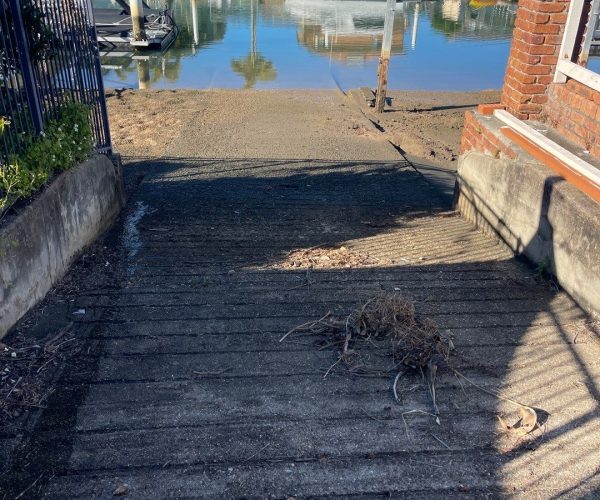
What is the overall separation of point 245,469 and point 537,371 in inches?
81.4

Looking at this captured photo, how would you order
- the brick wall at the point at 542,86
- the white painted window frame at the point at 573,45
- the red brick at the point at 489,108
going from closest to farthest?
1. the brick wall at the point at 542,86
2. the white painted window frame at the point at 573,45
3. the red brick at the point at 489,108

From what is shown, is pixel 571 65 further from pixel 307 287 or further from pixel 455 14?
pixel 455 14

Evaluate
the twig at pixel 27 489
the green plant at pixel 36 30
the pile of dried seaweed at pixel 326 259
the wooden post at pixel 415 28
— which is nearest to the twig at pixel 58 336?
the twig at pixel 27 489

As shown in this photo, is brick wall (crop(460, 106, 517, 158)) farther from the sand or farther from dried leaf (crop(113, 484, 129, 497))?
dried leaf (crop(113, 484, 129, 497))

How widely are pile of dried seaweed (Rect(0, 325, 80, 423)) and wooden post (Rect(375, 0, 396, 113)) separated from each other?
452 inches

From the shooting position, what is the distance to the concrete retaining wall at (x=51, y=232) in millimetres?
4141

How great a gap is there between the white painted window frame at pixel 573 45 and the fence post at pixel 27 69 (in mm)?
5067

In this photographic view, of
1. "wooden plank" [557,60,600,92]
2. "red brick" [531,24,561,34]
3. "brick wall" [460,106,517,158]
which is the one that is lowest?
"brick wall" [460,106,517,158]

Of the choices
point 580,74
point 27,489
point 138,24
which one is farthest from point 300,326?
point 138,24

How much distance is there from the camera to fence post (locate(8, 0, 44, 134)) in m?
4.75

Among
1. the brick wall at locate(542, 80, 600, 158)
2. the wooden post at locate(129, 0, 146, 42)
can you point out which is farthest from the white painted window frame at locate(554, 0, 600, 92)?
the wooden post at locate(129, 0, 146, 42)

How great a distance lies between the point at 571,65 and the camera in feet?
19.3

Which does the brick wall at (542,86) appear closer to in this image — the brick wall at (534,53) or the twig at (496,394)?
the brick wall at (534,53)

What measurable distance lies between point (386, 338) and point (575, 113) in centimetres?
331
